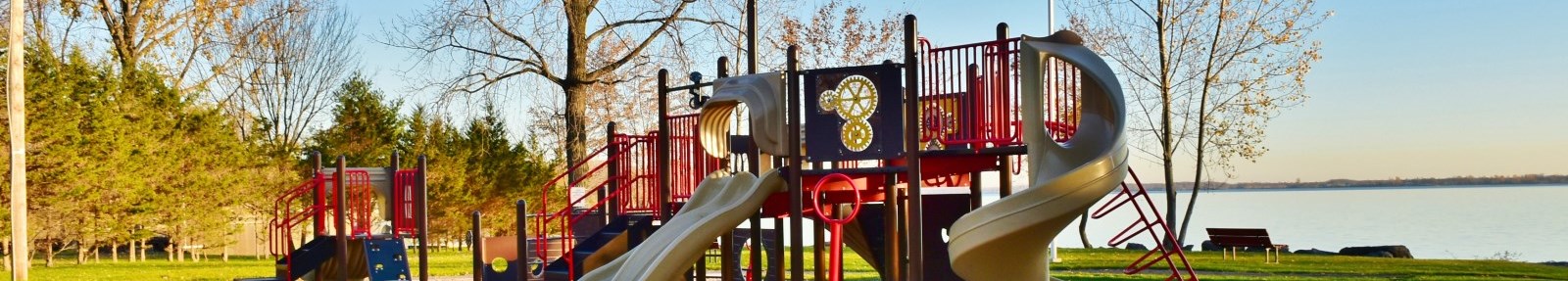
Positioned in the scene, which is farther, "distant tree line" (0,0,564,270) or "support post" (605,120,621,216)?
"distant tree line" (0,0,564,270)

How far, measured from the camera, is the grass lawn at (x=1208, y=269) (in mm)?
14959

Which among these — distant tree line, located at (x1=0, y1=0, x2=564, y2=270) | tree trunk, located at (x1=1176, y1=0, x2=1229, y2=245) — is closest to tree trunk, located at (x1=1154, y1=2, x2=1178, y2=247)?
tree trunk, located at (x1=1176, y1=0, x2=1229, y2=245)

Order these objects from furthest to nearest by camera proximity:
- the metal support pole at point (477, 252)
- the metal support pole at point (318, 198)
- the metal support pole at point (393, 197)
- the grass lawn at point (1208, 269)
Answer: the grass lawn at point (1208, 269)
the metal support pole at point (393, 197)
the metal support pole at point (318, 198)
the metal support pole at point (477, 252)

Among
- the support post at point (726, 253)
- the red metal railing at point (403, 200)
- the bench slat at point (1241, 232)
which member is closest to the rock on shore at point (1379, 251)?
the bench slat at point (1241, 232)

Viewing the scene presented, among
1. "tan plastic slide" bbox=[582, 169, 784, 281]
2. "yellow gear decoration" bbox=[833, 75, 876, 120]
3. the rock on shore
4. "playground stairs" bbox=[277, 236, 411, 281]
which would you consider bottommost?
the rock on shore

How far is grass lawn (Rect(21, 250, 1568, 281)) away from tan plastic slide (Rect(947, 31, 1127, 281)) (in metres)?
7.46

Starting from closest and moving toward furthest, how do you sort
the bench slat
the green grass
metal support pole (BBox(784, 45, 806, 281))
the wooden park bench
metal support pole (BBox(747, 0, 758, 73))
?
1. metal support pole (BBox(784, 45, 806, 281))
2. metal support pole (BBox(747, 0, 758, 73))
3. the green grass
4. the wooden park bench
5. the bench slat

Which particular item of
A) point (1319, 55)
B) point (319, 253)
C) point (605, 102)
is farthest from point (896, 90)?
point (1319, 55)

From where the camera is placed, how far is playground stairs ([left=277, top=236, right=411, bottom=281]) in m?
13.3

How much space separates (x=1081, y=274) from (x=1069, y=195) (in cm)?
874

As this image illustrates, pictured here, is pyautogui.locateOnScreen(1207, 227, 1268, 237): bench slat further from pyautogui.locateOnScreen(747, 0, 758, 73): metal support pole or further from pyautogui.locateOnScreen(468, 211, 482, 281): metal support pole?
pyautogui.locateOnScreen(468, 211, 482, 281): metal support pole

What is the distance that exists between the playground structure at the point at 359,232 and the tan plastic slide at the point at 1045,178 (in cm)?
726

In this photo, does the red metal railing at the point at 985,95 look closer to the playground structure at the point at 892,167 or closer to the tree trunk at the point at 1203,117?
the playground structure at the point at 892,167

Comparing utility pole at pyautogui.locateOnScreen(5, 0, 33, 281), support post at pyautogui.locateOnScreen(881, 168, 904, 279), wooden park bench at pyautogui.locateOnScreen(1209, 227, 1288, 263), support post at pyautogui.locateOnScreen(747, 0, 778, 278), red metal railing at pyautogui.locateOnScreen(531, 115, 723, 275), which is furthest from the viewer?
wooden park bench at pyautogui.locateOnScreen(1209, 227, 1288, 263)
